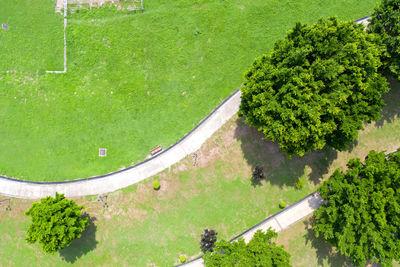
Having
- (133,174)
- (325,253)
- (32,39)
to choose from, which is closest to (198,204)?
(133,174)

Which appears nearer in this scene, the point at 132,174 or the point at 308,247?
the point at 308,247

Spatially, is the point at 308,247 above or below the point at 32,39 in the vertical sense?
below

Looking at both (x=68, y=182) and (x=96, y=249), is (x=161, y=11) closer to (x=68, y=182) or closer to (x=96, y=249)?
(x=68, y=182)

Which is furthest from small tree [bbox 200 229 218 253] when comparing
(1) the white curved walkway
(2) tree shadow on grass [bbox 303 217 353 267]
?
(2) tree shadow on grass [bbox 303 217 353 267]

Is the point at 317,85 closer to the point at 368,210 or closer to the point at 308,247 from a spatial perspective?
the point at 368,210

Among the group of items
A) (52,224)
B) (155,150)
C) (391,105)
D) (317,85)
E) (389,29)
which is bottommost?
(52,224)

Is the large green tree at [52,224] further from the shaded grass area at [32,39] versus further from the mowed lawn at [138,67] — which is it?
the shaded grass area at [32,39]

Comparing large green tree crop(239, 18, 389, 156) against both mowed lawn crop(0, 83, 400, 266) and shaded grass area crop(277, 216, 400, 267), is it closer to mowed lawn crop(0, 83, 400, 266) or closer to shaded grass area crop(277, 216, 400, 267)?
mowed lawn crop(0, 83, 400, 266)

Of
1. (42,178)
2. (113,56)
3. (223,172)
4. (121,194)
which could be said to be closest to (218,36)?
(113,56)
